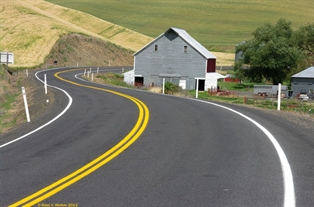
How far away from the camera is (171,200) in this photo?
654 centimetres

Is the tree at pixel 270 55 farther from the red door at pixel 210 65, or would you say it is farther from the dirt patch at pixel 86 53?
the dirt patch at pixel 86 53

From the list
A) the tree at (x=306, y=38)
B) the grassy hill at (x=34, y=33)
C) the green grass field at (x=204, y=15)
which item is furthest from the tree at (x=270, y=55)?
the green grass field at (x=204, y=15)

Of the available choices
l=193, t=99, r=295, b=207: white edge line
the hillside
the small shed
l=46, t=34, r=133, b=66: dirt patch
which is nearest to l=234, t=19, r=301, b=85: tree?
the small shed

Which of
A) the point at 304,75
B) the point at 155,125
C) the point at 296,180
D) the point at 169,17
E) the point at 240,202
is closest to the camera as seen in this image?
the point at 240,202

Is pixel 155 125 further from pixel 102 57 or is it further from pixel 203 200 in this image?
pixel 102 57

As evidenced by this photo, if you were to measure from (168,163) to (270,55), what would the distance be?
5661 cm

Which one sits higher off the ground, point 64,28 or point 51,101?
point 64,28

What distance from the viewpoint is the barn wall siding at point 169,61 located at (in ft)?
185

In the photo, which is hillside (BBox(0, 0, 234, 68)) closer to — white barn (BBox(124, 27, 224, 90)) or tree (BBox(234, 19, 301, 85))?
white barn (BBox(124, 27, 224, 90))

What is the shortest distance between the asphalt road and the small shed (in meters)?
41.1

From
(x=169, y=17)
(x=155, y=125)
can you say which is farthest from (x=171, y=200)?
(x=169, y=17)

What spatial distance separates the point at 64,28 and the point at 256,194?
85.8 metres

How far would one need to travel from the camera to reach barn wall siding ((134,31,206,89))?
56281 mm

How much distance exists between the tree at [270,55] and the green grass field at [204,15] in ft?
152
